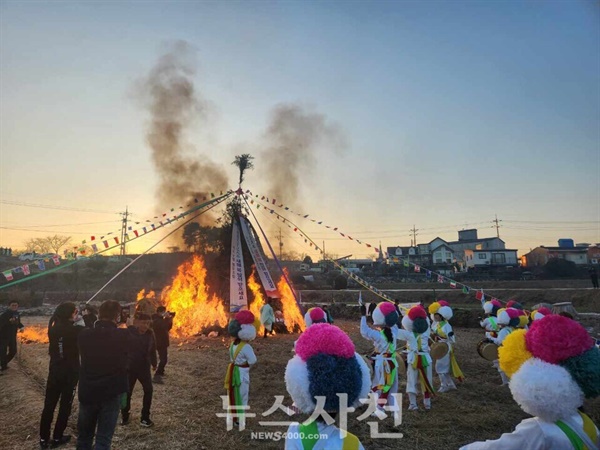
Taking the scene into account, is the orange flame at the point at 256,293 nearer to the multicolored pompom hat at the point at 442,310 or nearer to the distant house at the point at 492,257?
the multicolored pompom hat at the point at 442,310

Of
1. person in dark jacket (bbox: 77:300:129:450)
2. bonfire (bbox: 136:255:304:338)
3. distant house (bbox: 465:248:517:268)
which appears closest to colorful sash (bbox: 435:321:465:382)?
person in dark jacket (bbox: 77:300:129:450)

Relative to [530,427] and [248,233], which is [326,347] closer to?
[530,427]

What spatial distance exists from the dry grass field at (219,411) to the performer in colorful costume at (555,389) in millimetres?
4037

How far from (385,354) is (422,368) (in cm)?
90

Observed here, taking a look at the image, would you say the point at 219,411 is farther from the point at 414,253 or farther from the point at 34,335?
the point at 414,253

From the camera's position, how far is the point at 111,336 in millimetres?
4484

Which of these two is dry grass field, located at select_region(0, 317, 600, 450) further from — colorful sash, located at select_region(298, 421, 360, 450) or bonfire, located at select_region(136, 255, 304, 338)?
bonfire, located at select_region(136, 255, 304, 338)

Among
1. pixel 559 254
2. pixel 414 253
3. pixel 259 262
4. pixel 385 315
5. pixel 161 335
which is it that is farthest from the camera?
pixel 414 253

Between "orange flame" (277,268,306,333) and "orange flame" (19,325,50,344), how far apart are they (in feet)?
35.4

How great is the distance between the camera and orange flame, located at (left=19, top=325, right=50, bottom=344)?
54.0 ft

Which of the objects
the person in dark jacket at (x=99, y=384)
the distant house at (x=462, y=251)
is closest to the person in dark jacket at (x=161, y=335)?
the person in dark jacket at (x=99, y=384)

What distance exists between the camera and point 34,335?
57.8ft

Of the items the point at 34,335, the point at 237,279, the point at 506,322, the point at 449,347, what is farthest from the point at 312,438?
the point at 34,335

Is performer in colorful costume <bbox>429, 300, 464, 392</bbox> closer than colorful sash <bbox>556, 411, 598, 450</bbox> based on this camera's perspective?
No
